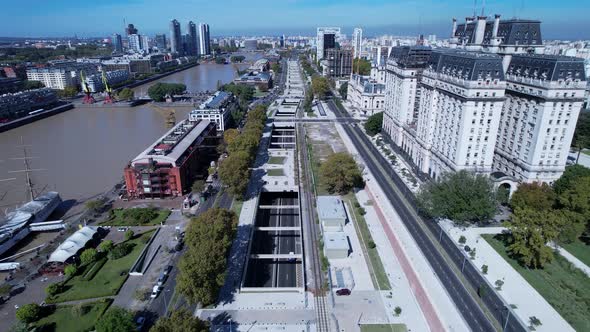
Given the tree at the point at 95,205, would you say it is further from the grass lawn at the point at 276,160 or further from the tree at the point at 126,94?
the tree at the point at 126,94

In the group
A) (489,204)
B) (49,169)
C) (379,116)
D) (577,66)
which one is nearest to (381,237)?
(489,204)

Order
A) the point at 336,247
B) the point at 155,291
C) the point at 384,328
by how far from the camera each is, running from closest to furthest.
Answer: the point at 384,328 < the point at 155,291 < the point at 336,247

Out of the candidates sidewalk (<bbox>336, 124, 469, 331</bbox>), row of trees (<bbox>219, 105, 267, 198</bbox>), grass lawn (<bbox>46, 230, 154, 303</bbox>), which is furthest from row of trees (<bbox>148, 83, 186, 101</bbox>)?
sidewalk (<bbox>336, 124, 469, 331</bbox>)

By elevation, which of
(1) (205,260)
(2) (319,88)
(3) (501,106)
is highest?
(3) (501,106)

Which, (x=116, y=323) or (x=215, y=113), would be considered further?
(x=215, y=113)

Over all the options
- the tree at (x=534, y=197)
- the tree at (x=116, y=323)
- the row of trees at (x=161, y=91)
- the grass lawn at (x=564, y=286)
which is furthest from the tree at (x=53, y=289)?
the row of trees at (x=161, y=91)

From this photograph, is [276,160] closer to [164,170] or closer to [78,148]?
[164,170]

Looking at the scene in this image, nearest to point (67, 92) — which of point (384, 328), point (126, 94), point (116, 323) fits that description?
point (126, 94)
